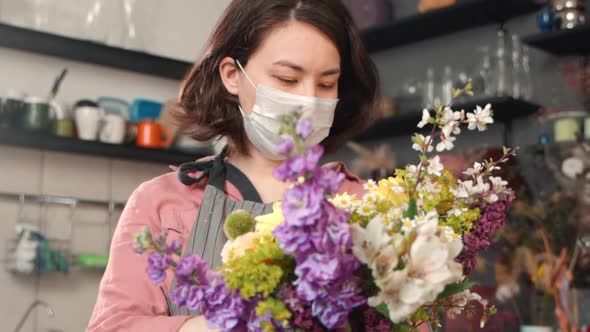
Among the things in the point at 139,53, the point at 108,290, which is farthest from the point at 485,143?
the point at 108,290

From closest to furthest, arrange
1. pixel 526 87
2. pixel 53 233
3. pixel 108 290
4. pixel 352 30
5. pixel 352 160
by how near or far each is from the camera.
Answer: pixel 108 290, pixel 352 30, pixel 526 87, pixel 53 233, pixel 352 160

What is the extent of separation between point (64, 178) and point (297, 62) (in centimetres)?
252

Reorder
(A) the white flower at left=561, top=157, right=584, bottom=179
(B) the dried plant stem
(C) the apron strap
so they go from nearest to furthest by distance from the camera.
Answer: (C) the apron strap < (B) the dried plant stem < (A) the white flower at left=561, top=157, right=584, bottom=179

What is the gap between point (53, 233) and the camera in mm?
3420

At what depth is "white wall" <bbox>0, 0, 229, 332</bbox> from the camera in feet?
10.8

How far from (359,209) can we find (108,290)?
52 centimetres

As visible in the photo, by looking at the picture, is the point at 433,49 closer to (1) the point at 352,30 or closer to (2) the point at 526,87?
A: (2) the point at 526,87

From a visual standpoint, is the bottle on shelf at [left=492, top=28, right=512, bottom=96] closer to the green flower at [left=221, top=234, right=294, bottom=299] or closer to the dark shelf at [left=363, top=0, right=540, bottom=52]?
the dark shelf at [left=363, top=0, right=540, bottom=52]

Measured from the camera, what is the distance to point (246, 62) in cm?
135

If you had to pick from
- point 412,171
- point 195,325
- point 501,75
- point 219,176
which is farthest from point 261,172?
point 501,75

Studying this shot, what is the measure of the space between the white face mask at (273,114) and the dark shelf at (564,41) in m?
1.88

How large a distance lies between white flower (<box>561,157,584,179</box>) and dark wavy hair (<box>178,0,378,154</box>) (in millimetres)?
1653

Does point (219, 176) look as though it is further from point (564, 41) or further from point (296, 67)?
point (564, 41)

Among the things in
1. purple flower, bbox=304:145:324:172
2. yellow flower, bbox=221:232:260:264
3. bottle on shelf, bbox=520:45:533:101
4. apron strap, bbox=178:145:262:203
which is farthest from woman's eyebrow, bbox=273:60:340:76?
bottle on shelf, bbox=520:45:533:101
